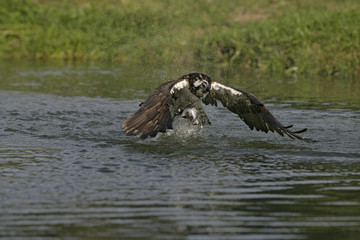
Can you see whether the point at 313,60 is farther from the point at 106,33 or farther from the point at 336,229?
the point at 336,229

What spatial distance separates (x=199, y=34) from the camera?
15672 millimetres

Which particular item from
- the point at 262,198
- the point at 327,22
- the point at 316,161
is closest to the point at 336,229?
the point at 262,198

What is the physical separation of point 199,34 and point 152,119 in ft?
30.2

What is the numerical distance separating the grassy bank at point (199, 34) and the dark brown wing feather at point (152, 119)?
19.5 ft

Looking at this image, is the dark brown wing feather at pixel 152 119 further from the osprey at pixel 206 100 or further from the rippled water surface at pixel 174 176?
the rippled water surface at pixel 174 176

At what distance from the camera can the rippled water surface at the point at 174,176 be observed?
14.7 ft

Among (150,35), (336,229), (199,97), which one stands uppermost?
(150,35)

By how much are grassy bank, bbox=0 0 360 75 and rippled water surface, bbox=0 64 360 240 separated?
2.99 metres

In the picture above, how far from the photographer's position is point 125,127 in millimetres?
6688

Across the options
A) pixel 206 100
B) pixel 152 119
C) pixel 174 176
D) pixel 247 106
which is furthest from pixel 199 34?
pixel 174 176

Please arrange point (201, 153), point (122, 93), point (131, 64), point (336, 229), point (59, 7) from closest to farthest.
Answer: point (336, 229) → point (201, 153) → point (122, 93) → point (131, 64) → point (59, 7)

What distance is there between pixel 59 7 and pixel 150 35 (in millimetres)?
6779

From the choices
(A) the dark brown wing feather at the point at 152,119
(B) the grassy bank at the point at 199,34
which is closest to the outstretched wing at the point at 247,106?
(A) the dark brown wing feather at the point at 152,119

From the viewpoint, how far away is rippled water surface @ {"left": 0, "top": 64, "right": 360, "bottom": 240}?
449 cm
